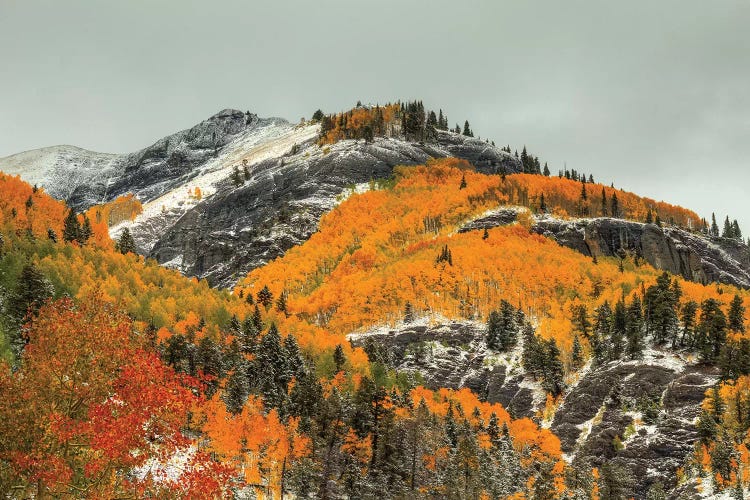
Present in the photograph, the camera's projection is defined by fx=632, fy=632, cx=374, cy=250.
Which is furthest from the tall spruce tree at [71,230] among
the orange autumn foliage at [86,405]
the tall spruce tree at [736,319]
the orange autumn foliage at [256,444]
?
the tall spruce tree at [736,319]

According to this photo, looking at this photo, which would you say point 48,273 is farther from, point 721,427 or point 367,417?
point 721,427

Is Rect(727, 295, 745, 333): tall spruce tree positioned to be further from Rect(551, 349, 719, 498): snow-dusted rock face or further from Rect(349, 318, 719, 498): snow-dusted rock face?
Rect(551, 349, 719, 498): snow-dusted rock face

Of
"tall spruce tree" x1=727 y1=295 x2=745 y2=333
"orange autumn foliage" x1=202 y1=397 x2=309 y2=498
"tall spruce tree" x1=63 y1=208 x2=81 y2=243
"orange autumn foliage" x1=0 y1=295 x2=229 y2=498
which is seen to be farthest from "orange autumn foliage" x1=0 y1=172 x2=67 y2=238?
"tall spruce tree" x1=727 y1=295 x2=745 y2=333

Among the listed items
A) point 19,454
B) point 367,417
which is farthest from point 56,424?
point 367,417

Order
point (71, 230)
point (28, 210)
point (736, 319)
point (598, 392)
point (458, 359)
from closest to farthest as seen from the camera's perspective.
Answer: point (598, 392)
point (736, 319)
point (458, 359)
point (71, 230)
point (28, 210)

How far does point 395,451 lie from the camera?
8775cm

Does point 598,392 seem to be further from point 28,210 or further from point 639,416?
point 28,210

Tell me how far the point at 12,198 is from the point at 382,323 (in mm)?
108336

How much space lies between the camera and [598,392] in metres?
130

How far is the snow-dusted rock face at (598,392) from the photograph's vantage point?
112 m

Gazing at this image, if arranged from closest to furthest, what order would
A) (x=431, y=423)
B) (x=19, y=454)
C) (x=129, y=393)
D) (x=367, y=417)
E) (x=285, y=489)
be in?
1. (x=19, y=454)
2. (x=129, y=393)
3. (x=285, y=489)
4. (x=367, y=417)
5. (x=431, y=423)

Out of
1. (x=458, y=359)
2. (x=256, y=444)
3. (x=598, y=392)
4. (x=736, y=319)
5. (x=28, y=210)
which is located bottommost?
(x=598, y=392)

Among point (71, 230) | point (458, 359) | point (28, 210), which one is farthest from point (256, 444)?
point (28, 210)

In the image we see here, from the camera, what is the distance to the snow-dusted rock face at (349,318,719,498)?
11178 centimetres
